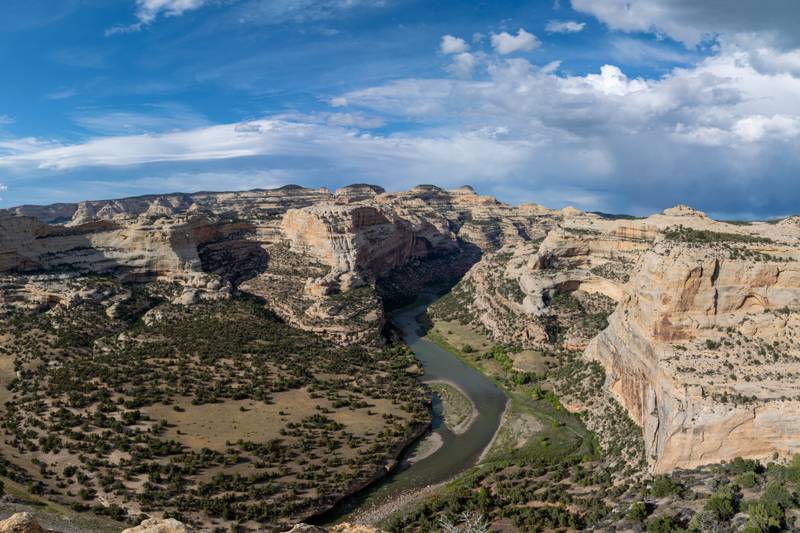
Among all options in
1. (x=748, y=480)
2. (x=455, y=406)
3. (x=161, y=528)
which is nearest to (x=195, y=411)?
(x=455, y=406)

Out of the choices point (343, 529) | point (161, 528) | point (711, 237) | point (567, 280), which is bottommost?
point (343, 529)

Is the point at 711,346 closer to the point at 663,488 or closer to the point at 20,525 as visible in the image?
the point at 663,488

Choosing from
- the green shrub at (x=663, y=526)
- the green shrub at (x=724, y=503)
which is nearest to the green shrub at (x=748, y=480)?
the green shrub at (x=724, y=503)

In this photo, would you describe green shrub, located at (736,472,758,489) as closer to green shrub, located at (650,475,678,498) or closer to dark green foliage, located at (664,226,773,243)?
green shrub, located at (650,475,678,498)

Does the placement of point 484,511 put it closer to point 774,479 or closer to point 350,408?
point 774,479

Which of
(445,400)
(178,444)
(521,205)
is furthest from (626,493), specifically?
(521,205)

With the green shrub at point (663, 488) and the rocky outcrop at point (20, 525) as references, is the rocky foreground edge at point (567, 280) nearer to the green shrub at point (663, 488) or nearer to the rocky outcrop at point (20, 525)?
the green shrub at point (663, 488)

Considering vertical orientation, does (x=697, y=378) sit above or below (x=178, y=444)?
above

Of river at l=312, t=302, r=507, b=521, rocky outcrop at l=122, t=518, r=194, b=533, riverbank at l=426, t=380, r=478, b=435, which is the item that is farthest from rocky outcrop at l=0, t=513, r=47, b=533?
riverbank at l=426, t=380, r=478, b=435

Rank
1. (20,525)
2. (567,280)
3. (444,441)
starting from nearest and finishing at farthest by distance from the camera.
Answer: (20,525), (444,441), (567,280)
